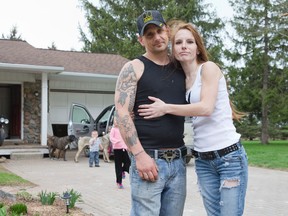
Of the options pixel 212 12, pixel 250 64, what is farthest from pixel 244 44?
pixel 212 12

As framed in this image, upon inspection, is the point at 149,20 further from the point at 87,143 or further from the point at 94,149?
the point at 87,143

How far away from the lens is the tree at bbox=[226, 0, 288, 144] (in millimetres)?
28722

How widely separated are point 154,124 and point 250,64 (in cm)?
2818

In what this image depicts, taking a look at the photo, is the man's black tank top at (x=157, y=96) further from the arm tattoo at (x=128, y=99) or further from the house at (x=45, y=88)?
the house at (x=45, y=88)

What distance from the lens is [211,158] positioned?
3092 mm

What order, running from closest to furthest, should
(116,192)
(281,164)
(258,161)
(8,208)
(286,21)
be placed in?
(8,208) → (116,192) → (281,164) → (258,161) → (286,21)

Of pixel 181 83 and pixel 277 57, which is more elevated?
pixel 277 57

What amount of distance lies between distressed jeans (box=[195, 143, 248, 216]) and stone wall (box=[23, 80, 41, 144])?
1590 cm

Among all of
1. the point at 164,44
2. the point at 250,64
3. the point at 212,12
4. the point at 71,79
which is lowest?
the point at 164,44

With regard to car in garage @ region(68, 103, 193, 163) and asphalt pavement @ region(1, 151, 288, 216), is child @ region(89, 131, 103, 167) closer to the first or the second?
asphalt pavement @ region(1, 151, 288, 216)

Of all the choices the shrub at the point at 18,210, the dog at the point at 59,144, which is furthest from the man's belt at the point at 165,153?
the dog at the point at 59,144

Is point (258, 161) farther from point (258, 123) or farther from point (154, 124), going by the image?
point (258, 123)

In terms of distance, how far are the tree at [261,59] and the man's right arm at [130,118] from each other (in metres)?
26.5

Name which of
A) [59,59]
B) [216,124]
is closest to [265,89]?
[59,59]
